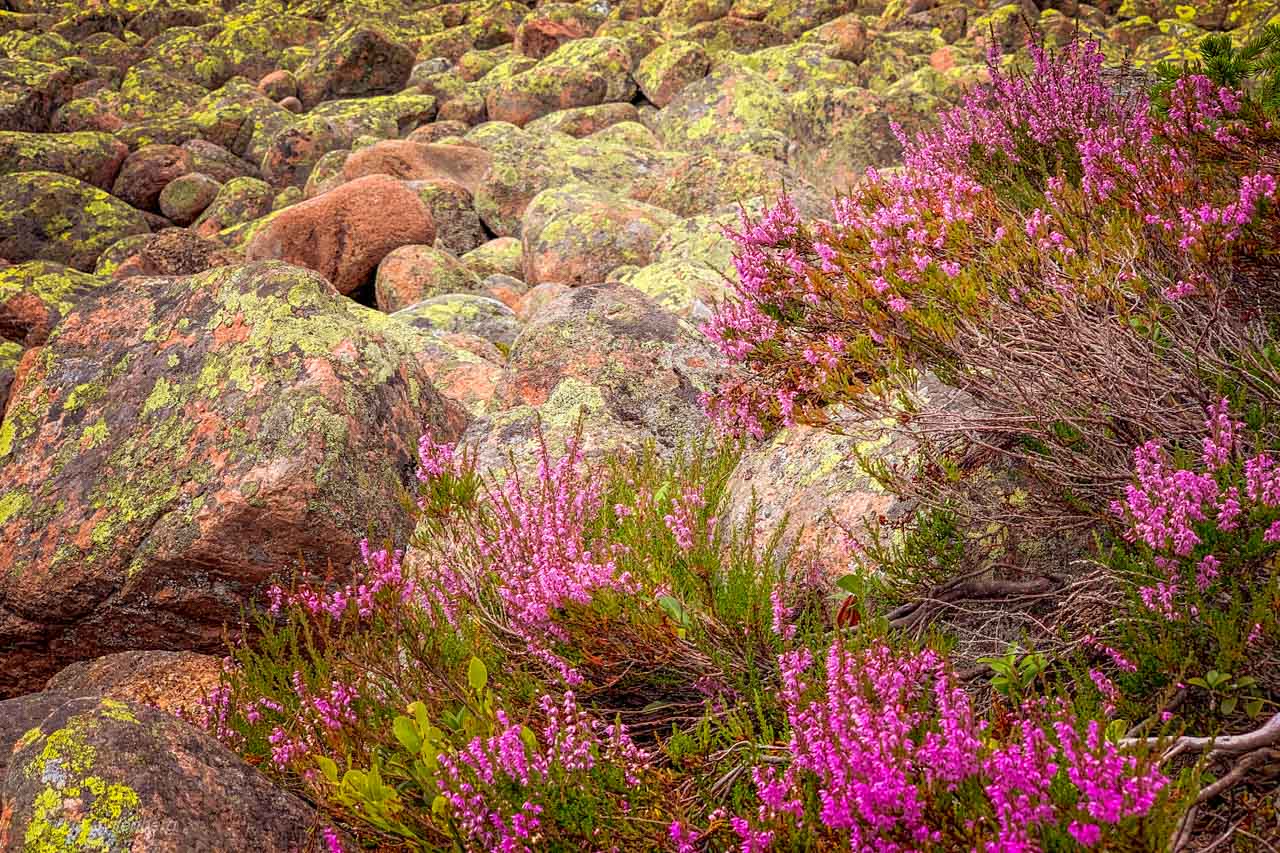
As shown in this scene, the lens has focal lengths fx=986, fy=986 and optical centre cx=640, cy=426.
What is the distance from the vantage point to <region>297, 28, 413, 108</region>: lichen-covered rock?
2939cm

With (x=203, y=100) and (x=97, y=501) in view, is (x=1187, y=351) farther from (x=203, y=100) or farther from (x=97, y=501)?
(x=203, y=100)

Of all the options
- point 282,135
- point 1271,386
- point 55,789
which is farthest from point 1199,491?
point 282,135

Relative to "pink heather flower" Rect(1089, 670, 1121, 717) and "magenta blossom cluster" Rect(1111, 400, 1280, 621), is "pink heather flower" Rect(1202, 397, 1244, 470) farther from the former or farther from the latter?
"pink heather flower" Rect(1089, 670, 1121, 717)

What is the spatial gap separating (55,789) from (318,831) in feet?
2.57

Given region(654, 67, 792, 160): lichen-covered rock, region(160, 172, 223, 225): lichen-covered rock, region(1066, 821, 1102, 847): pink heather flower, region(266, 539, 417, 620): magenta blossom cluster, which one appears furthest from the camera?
region(160, 172, 223, 225): lichen-covered rock

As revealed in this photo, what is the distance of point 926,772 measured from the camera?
2.31 metres

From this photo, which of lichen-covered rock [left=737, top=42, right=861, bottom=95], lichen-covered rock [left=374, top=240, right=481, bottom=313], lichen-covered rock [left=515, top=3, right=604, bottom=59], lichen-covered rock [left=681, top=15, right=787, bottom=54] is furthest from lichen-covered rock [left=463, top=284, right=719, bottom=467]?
lichen-covered rock [left=515, top=3, right=604, bottom=59]

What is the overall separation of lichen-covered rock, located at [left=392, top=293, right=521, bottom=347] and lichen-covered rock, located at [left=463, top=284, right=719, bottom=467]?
2448mm

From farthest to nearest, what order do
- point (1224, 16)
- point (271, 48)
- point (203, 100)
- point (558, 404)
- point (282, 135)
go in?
1. point (271, 48)
2. point (203, 100)
3. point (1224, 16)
4. point (282, 135)
5. point (558, 404)

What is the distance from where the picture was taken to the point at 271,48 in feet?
114

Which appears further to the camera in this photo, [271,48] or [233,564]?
[271,48]

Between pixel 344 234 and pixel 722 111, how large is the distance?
344 inches

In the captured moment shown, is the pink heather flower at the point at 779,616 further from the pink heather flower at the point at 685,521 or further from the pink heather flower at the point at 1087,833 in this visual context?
the pink heather flower at the point at 1087,833

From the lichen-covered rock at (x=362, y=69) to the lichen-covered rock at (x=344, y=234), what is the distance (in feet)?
59.1
